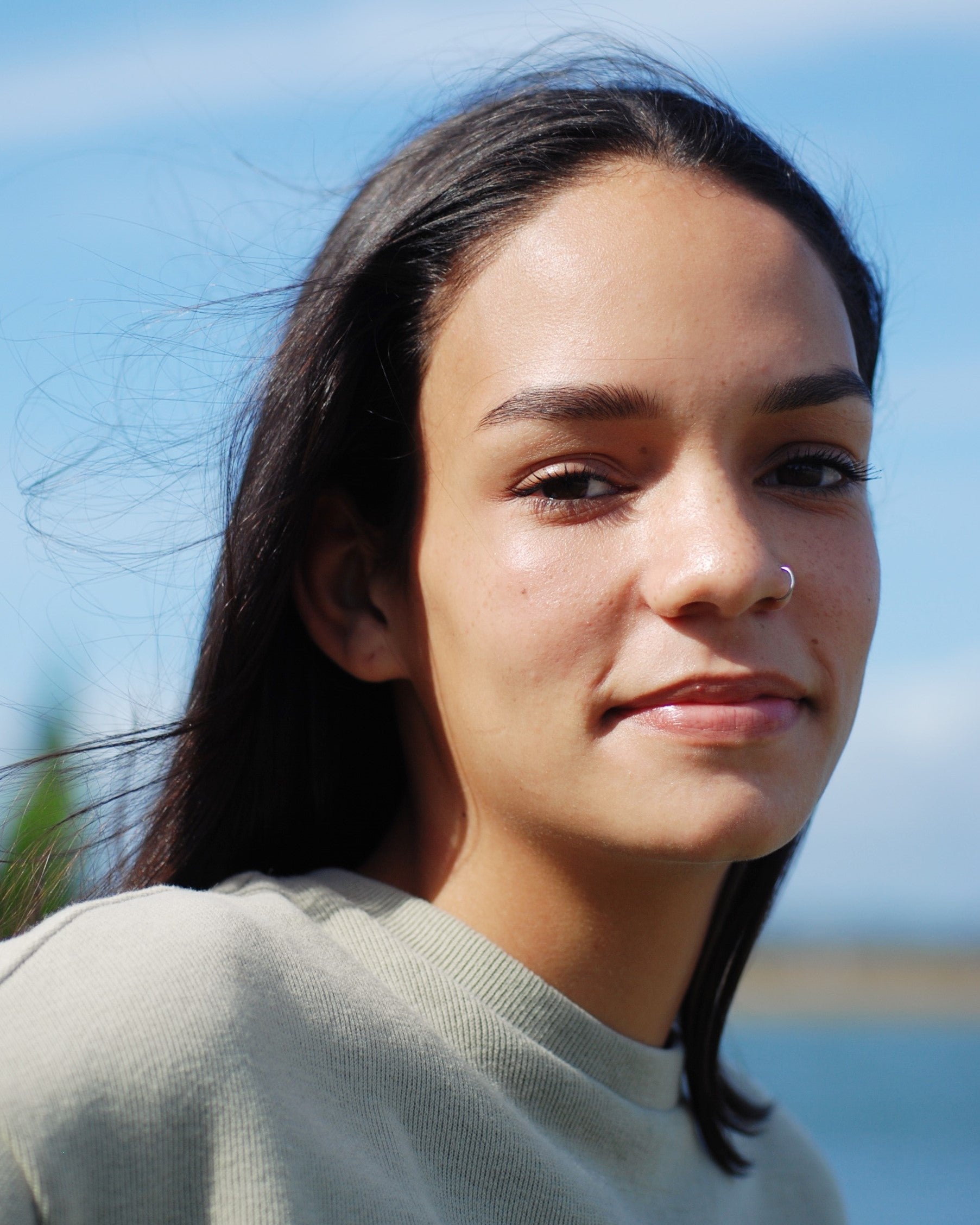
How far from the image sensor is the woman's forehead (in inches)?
79.0

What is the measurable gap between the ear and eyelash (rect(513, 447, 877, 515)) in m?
0.40

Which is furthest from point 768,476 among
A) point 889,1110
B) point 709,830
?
point 889,1110

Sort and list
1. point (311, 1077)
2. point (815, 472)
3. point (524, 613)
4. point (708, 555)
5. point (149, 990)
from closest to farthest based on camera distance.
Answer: point (149, 990), point (311, 1077), point (708, 555), point (524, 613), point (815, 472)

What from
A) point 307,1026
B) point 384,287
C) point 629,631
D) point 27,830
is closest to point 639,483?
point 629,631

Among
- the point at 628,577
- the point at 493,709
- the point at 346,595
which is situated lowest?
the point at 493,709

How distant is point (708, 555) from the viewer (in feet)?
6.21

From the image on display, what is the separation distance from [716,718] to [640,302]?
655mm

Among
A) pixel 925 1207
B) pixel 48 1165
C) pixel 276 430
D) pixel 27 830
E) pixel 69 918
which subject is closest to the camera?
pixel 48 1165

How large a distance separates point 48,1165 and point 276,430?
1.28 metres

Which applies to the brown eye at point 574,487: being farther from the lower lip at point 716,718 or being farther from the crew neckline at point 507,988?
the crew neckline at point 507,988

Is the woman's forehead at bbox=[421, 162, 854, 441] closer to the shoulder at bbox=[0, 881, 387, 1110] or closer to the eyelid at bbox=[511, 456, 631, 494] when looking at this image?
the eyelid at bbox=[511, 456, 631, 494]

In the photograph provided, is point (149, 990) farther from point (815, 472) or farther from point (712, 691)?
point (815, 472)

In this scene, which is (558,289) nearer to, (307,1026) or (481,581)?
(481,581)

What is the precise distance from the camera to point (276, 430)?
233cm
